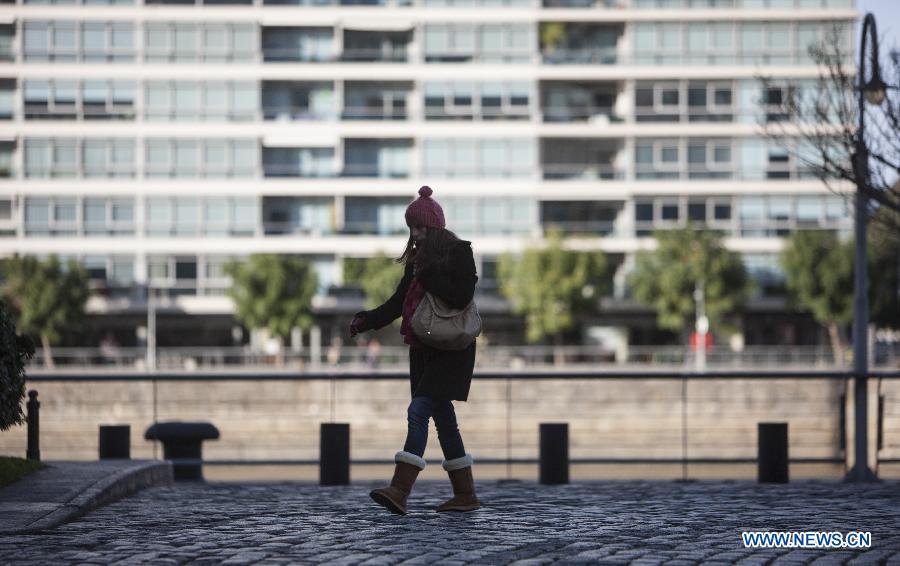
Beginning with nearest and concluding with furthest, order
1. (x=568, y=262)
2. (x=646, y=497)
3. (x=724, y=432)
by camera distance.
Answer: (x=646, y=497), (x=724, y=432), (x=568, y=262)

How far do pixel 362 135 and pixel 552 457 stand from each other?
51546mm

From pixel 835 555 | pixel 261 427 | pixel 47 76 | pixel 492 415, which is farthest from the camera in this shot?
pixel 47 76

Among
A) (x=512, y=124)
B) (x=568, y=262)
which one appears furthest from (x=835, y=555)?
(x=512, y=124)

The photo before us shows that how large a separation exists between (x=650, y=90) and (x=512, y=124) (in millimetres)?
6338

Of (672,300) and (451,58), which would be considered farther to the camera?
(451,58)

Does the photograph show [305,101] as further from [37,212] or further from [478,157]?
[37,212]

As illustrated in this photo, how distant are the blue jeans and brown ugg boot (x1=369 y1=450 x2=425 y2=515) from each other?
0.05m

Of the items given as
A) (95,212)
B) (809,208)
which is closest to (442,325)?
(95,212)

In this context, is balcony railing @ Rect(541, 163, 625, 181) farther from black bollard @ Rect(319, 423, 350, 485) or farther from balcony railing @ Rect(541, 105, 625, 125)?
black bollard @ Rect(319, 423, 350, 485)

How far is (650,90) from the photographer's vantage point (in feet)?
214

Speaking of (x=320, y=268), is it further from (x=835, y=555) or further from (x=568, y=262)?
(x=835, y=555)

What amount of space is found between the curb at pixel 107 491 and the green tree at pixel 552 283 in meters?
46.7

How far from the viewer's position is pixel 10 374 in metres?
10.3

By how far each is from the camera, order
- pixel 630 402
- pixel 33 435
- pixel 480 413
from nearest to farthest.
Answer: pixel 33 435
pixel 480 413
pixel 630 402
